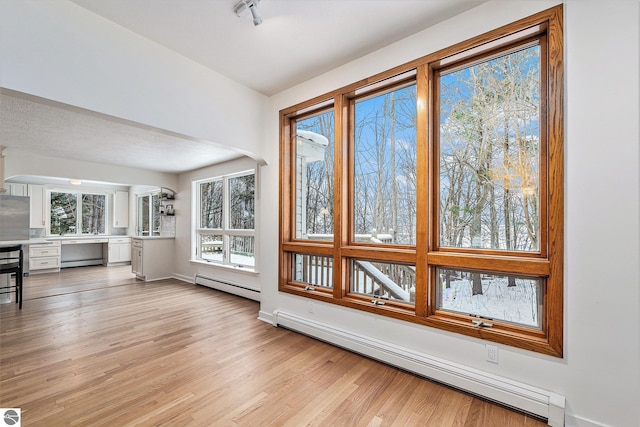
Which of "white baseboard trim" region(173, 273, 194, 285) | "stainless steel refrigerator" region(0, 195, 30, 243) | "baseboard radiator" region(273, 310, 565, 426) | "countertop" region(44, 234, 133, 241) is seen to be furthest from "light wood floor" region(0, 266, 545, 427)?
"countertop" region(44, 234, 133, 241)

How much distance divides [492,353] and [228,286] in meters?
4.21

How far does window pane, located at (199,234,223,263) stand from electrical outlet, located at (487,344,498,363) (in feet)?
15.7

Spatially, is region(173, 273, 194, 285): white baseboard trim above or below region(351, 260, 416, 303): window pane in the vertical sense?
below

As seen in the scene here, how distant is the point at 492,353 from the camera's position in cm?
199

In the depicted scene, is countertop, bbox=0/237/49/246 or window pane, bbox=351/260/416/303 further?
countertop, bbox=0/237/49/246

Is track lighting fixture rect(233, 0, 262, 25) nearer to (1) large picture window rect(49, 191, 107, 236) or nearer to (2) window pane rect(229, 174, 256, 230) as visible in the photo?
(2) window pane rect(229, 174, 256, 230)

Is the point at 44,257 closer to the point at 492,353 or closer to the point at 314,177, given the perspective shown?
the point at 314,177

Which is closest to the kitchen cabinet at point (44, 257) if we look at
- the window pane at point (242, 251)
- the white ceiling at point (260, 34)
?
the white ceiling at point (260, 34)

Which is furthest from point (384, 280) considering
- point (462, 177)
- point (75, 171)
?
point (75, 171)

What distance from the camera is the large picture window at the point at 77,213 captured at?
7.59 metres

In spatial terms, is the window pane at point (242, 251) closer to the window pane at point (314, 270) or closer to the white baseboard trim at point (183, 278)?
the white baseboard trim at point (183, 278)

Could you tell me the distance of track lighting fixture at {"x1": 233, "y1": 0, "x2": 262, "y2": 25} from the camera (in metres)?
1.94

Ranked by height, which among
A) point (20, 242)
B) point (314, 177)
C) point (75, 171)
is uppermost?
point (75, 171)

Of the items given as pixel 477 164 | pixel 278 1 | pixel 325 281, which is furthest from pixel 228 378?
pixel 278 1
